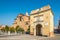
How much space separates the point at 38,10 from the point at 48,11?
3.29m

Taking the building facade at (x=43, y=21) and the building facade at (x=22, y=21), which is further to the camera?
the building facade at (x=22, y=21)

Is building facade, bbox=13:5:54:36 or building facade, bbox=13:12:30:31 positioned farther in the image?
building facade, bbox=13:12:30:31

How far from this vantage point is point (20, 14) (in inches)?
2456

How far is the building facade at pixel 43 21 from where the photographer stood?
2359 cm

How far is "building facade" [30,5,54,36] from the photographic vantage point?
23.6m

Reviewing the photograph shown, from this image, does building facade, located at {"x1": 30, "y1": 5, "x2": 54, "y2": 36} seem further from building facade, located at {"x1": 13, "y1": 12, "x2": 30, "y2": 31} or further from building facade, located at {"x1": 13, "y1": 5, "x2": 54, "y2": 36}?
building facade, located at {"x1": 13, "y1": 12, "x2": 30, "y2": 31}

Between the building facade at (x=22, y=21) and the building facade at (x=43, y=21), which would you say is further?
the building facade at (x=22, y=21)

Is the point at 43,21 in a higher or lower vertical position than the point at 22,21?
lower

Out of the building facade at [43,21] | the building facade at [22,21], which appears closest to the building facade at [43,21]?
the building facade at [43,21]

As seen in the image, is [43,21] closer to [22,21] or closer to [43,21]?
[43,21]

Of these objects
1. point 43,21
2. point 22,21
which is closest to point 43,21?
point 43,21

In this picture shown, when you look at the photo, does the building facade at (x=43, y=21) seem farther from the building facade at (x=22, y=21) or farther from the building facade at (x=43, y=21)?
the building facade at (x=22, y=21)

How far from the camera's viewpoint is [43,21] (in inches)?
974

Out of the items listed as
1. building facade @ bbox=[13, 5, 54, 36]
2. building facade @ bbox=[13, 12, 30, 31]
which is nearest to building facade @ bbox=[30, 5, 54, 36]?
building facade @ bbox=[13, 5, 54, 36]
